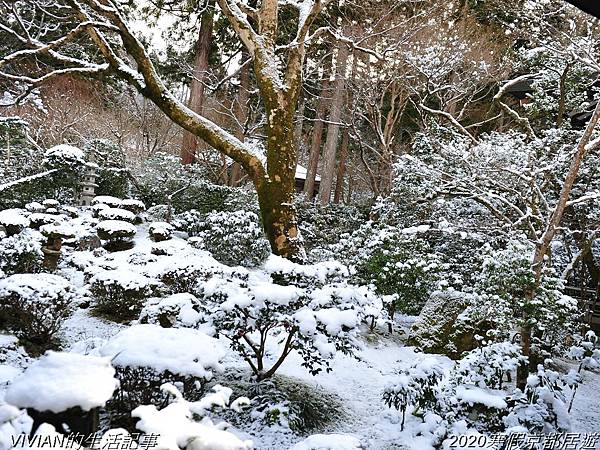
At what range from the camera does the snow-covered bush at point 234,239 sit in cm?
895

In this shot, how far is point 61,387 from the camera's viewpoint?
1.02 metres

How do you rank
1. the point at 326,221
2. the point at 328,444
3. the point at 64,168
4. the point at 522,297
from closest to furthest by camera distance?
the point at 328,444, the point at 522,297, the point at 64,168, the point at 326,221

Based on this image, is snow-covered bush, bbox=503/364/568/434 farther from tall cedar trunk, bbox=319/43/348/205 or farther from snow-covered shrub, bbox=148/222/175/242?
tall cedar trunk, bbox=319/43/348/205

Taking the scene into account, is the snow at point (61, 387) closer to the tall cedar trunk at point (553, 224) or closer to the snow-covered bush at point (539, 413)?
the snow-covered bush at point (539, 413)

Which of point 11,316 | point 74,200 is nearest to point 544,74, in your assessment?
point 11,316

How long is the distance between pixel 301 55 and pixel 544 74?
20.0 feet

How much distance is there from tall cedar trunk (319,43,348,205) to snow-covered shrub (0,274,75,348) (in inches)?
351

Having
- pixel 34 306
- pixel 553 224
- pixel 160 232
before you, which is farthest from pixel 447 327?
pixel 160 232

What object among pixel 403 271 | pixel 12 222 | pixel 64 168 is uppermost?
pixel 64 168

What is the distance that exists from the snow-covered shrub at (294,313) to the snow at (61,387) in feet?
7.29

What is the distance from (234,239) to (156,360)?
658 centimetres

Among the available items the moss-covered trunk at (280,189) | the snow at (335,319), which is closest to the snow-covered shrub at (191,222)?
the moss-covered trunk at (280,189)

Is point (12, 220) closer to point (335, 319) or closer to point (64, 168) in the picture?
point (64, 168)

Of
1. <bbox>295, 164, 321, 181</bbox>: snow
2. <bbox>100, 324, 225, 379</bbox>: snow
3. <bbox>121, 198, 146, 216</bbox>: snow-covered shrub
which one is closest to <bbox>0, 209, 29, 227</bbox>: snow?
<bbox>121, 198, 146, 216</bbox>: snow-covered shrub
